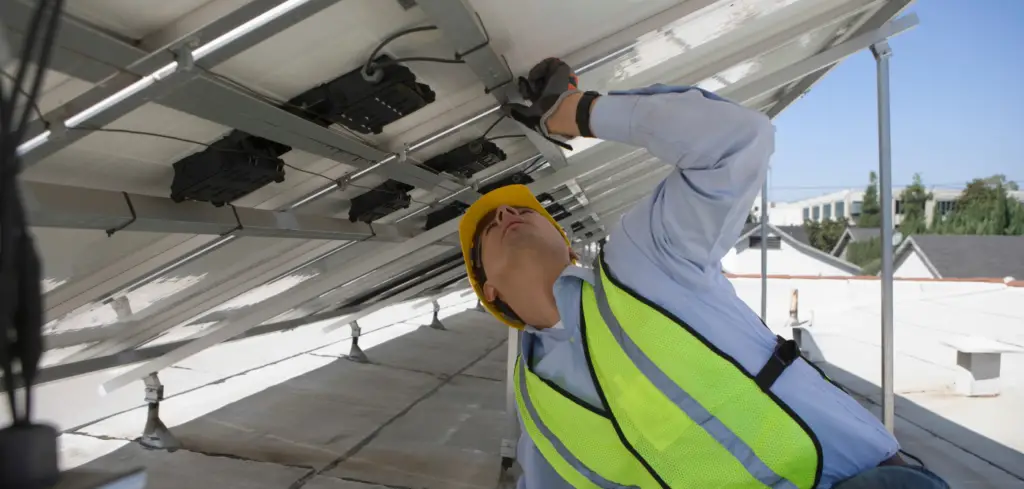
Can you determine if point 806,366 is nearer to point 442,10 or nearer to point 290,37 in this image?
point 442,10

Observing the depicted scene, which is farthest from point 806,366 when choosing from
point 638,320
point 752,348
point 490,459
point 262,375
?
point 262,375

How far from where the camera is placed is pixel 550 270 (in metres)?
1.48

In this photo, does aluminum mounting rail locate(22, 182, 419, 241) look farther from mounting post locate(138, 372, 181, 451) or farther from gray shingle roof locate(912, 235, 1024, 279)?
gray shingle roof locate(912, 235, 1024, 279)

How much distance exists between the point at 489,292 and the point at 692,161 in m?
0.74

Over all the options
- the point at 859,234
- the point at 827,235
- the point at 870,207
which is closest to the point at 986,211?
the point at 870,207

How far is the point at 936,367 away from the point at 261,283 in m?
8.22

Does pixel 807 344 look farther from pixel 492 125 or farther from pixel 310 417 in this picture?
pixel 492 125

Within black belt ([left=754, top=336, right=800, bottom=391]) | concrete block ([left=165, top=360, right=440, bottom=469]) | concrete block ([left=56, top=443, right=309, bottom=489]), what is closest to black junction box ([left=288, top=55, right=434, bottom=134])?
black belt ([left=754, top=336, right=800, bottom=391])

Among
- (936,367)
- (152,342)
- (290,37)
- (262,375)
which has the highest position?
(290,37)

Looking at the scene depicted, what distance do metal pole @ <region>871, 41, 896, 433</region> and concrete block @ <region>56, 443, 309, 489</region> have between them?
10.3 feet

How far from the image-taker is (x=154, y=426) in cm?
398

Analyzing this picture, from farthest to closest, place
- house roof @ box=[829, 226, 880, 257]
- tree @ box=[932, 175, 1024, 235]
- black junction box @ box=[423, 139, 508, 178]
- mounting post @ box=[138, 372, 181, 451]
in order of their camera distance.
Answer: tree @ box=[932, 175, 1024, 235] < house roof @ box=[829, 226, 880, 257] < mounting post @ box=[138, 372, 181, 451] < black junction box @ box=[423, 139, 508, 178]

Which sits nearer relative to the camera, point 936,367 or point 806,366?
point 806,366

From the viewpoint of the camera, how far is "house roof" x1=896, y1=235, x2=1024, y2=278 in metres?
24.6
